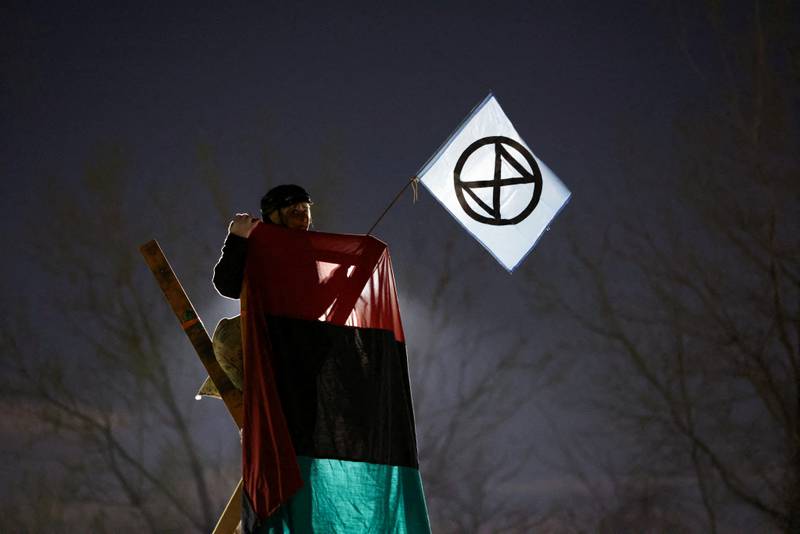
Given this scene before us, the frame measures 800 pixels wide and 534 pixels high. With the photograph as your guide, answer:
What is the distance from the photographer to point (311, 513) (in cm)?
330

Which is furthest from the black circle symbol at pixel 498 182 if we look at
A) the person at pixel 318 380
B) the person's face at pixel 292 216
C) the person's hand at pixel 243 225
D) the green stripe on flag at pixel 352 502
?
the green stripe on flag at pixel 352 502

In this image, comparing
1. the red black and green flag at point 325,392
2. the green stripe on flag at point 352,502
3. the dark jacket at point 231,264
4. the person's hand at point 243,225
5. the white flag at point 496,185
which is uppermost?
the white flag at point 496,185

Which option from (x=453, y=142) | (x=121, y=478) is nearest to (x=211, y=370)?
(x=453, y=142)

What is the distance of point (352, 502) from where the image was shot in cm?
341

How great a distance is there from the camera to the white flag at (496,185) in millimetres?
4332

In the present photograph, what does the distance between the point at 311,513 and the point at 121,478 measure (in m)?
6.11

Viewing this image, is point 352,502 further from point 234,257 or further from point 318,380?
point 234,257

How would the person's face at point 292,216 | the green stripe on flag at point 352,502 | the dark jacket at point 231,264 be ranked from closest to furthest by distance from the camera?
the green stripe on flag at point 352,502
the dark jacket at point 231,264
the person's face at point 292,216

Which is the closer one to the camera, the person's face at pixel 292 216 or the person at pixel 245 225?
the person at pixel 245 225

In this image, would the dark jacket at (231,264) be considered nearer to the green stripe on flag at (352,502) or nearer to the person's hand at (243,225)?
the person's hand at (243,225)

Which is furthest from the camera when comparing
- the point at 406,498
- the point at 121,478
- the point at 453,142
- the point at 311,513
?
the point at 121,478

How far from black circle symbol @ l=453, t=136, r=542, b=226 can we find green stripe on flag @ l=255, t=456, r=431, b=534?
1.34 metres

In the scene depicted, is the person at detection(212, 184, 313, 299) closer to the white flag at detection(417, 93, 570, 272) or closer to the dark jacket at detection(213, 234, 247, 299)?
the dark jacket at detection(213, 234, 247, 299)

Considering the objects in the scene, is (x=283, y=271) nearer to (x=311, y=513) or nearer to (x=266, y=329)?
(x=266, y=329)
